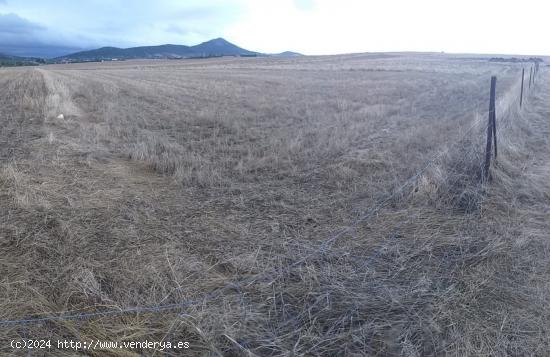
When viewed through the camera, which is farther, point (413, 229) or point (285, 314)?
point (413, 229)

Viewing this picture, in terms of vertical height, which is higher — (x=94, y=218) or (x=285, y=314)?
(x=94, y=218)

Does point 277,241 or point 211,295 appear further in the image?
point 277,241

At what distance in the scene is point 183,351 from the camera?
337 centimetres

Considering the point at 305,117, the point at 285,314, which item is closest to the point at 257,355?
the point at 285,314

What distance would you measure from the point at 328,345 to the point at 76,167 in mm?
5958

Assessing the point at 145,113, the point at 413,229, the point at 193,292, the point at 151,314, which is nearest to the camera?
the point at 151,314

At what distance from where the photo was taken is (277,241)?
16.9ft

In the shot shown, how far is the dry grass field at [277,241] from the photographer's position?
3.55 metres

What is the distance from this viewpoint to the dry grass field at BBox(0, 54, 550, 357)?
140 inches

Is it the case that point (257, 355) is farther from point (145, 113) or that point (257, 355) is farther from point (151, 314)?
point (145, 113)

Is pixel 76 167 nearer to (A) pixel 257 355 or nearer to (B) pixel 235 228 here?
(B) pixel 235 228

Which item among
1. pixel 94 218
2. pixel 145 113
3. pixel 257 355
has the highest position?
pixel 145 113

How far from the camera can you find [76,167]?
7.40m

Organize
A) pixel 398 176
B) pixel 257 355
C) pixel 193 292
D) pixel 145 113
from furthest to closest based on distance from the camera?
pixel 145 113 → pixel 398 176 → pixel 193 292 → pixel 257 355
